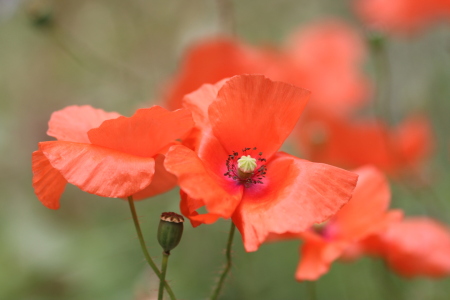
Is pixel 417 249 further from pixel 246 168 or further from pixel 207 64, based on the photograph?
pixel 207 64

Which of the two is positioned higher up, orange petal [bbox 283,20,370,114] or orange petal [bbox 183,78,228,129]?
orange petal [bbox 283,20,370,114]

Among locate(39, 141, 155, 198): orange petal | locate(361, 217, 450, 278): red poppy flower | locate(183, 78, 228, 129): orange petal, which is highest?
locate(183, 78, 228, 129): orange petal

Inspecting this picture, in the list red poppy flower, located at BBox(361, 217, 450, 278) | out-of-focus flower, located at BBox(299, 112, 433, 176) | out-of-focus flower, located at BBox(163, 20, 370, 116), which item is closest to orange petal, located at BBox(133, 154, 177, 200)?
red poppy flower, located at BBox(361, 217, 450, 278)

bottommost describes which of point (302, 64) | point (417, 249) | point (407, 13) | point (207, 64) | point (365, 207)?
point (417, 249)

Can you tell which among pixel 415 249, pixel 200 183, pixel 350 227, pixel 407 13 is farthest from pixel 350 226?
pixel 407 13

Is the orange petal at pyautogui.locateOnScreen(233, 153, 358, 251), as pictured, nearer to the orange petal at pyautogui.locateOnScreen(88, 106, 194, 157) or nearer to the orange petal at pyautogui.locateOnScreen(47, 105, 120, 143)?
the orange petal at pyautogui.locateOnScreen(88, 106, 194, 157)

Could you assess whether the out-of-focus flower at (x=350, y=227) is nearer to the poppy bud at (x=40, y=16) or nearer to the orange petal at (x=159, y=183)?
the orange petal at (x=159, y=183)

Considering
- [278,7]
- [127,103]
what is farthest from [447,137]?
[127,103]
